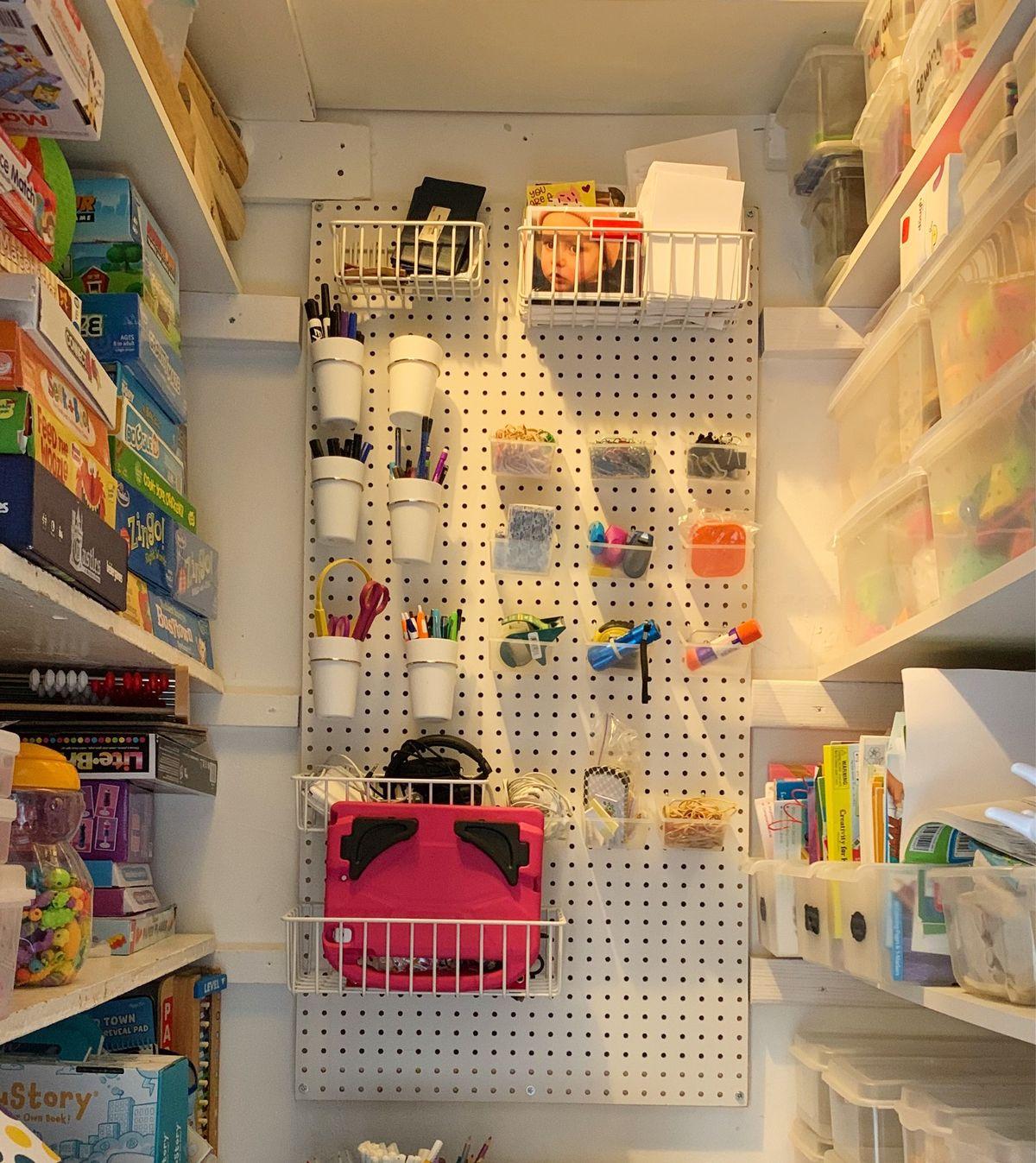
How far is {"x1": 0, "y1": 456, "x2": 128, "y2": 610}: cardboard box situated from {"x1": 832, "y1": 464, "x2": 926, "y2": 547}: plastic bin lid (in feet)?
2.98

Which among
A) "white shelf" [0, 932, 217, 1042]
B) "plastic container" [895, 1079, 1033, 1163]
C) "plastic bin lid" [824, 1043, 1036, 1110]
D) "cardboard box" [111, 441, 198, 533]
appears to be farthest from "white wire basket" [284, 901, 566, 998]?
"cardboard box" [111, 441, 198, 533]

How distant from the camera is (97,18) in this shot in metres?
1.27

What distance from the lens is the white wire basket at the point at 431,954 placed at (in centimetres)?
170

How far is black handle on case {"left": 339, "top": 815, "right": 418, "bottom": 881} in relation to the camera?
1.71 metres

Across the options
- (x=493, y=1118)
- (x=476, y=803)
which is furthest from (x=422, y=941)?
(x=493, y=1118)

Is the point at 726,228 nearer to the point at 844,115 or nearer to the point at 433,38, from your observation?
the point at 844,115

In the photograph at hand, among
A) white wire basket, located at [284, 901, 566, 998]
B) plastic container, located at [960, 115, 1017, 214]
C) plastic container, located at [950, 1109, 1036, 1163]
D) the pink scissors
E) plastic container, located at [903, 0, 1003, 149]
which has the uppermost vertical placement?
plastic container, located at [903, 0, 1003, 149]

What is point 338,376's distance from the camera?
1908 millimetres

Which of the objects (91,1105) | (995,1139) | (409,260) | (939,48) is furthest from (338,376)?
(995,1139)

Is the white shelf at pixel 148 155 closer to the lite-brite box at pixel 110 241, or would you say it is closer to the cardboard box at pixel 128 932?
the lite-brite box at pixel 110 241

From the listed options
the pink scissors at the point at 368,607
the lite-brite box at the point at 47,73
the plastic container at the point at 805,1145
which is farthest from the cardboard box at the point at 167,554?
the plastic container at the point at 805,1145

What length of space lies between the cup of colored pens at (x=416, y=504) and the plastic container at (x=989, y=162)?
0.85 metres

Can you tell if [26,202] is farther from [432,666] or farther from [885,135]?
[885,135]

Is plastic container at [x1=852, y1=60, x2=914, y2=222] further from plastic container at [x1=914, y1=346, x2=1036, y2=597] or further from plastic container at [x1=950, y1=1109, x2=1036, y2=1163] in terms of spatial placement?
plastic container at [x1=950, y1=1109, x2=1036, y2=1163]
